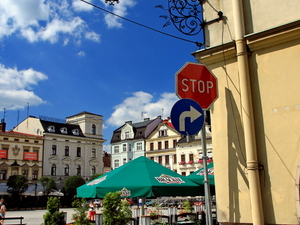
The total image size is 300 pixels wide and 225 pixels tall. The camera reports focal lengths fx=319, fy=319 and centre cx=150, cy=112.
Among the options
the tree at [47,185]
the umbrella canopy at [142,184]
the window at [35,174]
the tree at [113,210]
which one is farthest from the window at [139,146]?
the tree at [113,210]

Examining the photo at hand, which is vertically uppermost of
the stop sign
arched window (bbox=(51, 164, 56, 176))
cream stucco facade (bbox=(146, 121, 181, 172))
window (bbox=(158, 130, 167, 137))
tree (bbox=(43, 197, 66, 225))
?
window (bbox=(158, 130, 167, 137))

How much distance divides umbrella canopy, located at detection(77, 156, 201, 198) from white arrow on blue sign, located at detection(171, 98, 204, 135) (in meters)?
2.75

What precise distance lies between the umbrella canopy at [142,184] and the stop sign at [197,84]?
2.62 metres

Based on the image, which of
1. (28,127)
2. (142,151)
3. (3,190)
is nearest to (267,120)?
(3,190)

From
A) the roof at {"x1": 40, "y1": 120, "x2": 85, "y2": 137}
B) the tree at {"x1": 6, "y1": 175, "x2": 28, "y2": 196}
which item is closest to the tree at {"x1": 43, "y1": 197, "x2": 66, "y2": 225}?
the tree at {"x1": 6, "y1": 175, "x2": 28, "y2": 196}

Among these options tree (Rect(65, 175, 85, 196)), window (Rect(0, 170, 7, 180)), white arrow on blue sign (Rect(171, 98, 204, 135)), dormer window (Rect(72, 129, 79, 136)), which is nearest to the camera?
white arrow on blue sign (Rect(171, 98, 204, 135))

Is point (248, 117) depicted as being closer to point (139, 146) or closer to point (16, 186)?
point (16, 186)

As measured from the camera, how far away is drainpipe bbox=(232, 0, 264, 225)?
5316 mm

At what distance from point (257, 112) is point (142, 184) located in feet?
10.5

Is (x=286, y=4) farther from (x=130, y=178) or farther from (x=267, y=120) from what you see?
(x=130, y=178)

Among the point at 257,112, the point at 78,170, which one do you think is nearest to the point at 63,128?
the point at 78,170

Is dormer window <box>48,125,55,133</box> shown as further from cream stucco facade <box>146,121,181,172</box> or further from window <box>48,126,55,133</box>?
cream stucco facade <box>146,121,181,172</box>

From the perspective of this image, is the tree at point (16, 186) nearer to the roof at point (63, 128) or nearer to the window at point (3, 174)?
the window at point (3, 174)

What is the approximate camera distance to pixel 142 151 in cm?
5691
